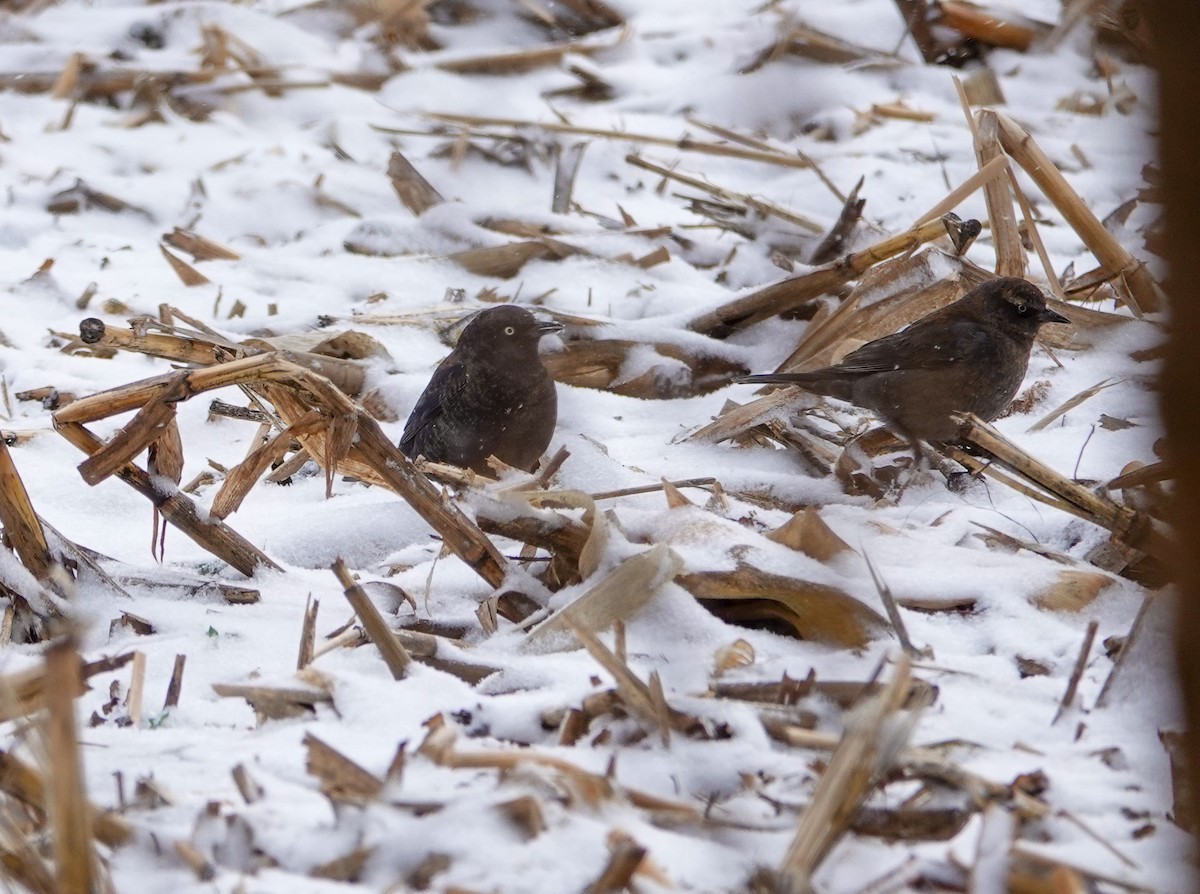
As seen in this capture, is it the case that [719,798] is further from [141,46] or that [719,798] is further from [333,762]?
[141,46]

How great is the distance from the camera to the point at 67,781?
1.35 metres

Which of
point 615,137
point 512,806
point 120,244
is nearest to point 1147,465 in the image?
point 512,806

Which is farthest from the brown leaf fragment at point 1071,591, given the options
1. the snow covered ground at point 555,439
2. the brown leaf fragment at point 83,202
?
the brown leaf fragment at point 83,202

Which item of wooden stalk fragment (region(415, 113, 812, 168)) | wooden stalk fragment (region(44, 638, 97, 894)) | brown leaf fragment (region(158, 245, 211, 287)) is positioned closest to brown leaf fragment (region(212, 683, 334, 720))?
wooden stalk fragment (region(44, 638, 97, 894))

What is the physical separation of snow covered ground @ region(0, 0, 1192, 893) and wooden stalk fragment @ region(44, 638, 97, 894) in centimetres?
26

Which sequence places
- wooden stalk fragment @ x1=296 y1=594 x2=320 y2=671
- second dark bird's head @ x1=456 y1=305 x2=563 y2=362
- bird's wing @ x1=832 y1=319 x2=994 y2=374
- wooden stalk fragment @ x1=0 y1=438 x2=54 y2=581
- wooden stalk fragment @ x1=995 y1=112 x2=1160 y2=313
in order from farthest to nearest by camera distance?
second dark bird's head @ x1=456 y1=305 x2=563 y2=362, bird's wing @ x1=832 y1=319 x2=994 y2=374, wooden stalk fragment @ x1=995 y1=112 x2=1160 y2=313, wooden stalk fragment @ x1=0 y1=438 x2=54 y2=581, wooden stalk fragment @ x1=296 y1=594 x2=320 y2=671

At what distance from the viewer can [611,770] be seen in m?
1.81

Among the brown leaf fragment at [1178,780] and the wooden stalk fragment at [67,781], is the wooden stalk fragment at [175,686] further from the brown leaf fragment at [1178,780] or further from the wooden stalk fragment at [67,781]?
the brown leaf fragment at [1178,780]

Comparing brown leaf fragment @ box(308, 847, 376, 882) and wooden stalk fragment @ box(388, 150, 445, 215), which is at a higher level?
brown leaf fragment @ box(308, 847, 376, 882)

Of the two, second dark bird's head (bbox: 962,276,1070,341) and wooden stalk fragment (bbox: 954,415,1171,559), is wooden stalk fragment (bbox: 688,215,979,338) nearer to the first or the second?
second dark bird's head (bbox: 962,276,1070,341)

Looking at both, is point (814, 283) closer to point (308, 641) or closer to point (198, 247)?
point (308, 641)

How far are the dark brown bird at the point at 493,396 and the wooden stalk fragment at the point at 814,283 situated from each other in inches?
25.3

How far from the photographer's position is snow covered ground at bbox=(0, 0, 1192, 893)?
5.74 ft

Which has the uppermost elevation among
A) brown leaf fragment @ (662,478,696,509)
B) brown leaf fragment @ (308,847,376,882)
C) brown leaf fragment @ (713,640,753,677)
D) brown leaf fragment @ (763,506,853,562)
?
brown leaf fragment @ (308,847,376,882)
